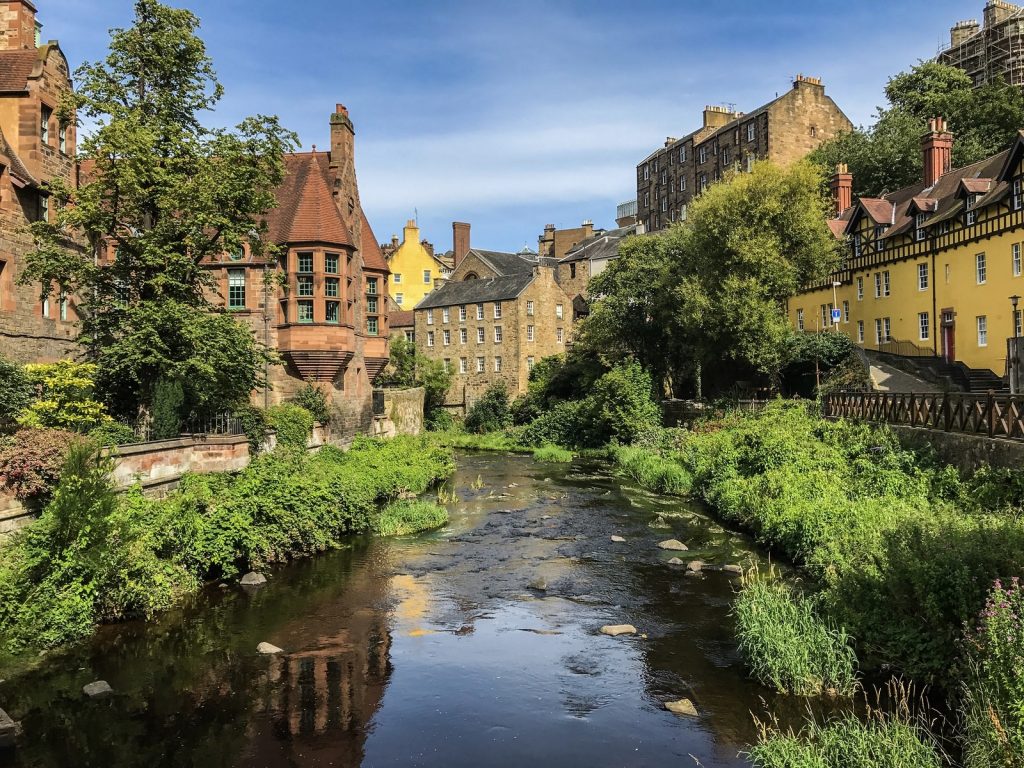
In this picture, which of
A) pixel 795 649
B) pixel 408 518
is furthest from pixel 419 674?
pixel 408 518

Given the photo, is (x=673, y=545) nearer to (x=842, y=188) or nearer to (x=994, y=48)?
(x=842, y=188)

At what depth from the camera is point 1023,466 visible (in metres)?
16.3

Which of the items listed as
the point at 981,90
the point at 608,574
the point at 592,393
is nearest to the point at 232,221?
the point at 608,574

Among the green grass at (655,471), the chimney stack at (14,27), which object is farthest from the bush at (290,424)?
the chimney stack at (14,27)

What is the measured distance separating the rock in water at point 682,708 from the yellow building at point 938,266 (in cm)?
2669

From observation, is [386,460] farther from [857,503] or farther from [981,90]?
[981,90]

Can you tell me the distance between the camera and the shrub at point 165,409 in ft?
68.9

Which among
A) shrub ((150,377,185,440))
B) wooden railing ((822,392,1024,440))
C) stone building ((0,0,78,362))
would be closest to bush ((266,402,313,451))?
shrub ((150,377,185,440))

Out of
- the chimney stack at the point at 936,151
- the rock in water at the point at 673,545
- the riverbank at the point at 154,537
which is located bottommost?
the rock in water at the point at 673,545

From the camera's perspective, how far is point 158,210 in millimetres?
21562

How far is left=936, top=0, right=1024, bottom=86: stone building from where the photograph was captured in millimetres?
58500

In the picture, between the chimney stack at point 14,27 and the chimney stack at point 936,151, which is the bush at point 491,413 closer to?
the chimney stack at point 936,151

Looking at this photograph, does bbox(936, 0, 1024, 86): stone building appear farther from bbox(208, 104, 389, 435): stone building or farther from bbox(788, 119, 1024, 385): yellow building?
bbox(208, 104, 389, 435): stone building

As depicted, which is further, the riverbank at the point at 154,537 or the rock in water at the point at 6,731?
the riverbank at the point at 154,537
